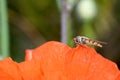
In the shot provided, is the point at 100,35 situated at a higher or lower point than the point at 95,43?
lower

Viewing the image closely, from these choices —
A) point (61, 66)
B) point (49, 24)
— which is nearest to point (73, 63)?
point (61, 66)

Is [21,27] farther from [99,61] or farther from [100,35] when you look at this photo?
[99,61]

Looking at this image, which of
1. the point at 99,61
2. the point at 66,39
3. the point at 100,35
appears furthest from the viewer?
the point at 100,35

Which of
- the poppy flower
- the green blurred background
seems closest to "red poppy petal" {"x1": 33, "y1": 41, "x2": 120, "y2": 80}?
the poppy flower

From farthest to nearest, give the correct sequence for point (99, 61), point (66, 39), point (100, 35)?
1. point (100, 35)
2. point (66, 39)
3. point (99, 61)

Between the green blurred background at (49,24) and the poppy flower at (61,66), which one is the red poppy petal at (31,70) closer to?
the poppy flower at (61,66)

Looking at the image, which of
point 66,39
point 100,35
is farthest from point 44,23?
point 66,39

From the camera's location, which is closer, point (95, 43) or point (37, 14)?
point (95, 43)

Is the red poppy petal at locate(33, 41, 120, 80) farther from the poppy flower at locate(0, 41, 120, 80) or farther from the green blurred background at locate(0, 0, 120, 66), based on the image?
the green blurred background at locate(0, 0, 120, 66)

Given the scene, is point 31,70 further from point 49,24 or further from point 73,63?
point 49,24
